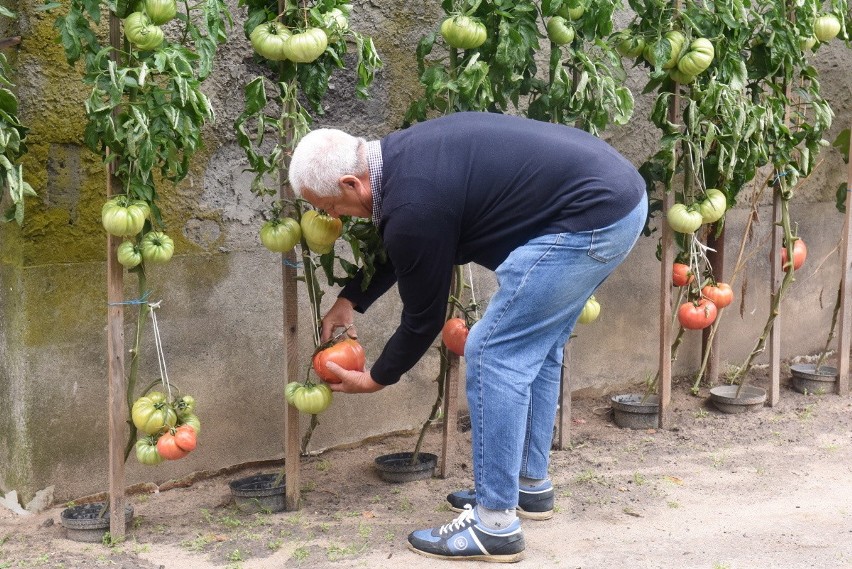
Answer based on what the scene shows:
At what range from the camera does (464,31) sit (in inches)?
134

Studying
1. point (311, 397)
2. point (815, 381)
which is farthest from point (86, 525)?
point (815, 381)

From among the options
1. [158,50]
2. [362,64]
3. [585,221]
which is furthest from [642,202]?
[158,50]

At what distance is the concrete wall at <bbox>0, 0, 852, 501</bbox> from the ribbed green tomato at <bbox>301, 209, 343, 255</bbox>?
62 centimetres

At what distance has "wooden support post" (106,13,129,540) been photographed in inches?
124

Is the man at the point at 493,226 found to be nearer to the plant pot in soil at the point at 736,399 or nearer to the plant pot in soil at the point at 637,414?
the plant pot in soil at the point at 637,414

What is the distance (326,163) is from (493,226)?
1.70 ft

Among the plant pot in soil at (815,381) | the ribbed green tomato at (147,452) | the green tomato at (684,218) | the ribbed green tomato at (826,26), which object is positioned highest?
the ribbed green tomato at (826,26)

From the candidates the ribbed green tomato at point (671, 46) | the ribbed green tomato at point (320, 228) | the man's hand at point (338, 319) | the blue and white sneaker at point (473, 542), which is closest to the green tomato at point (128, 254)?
the ribbed green tomato at point (320, 228)

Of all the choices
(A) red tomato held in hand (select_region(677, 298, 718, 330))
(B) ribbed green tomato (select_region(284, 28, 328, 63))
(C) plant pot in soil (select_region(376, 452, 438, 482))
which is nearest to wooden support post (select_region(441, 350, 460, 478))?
(C) plant pot in soil (select_region(376, 452, 438, 482))

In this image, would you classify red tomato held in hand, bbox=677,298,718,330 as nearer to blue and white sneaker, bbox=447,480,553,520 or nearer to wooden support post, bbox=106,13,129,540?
→ blue and white sneaker, bbox=447,480,553,520

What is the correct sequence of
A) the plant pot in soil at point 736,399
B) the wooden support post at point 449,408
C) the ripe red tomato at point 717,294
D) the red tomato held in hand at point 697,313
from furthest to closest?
1. the plant pot in soil at point 736,399
2. the ripe red tomato at point 717,294
3. the red tomato held in hand at point 697,313
4. the wooden support post at point 449,408

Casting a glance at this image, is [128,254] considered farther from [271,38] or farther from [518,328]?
[518,328]

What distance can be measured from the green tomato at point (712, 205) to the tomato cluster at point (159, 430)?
2314 millimetres

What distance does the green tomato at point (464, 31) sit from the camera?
3.41m
